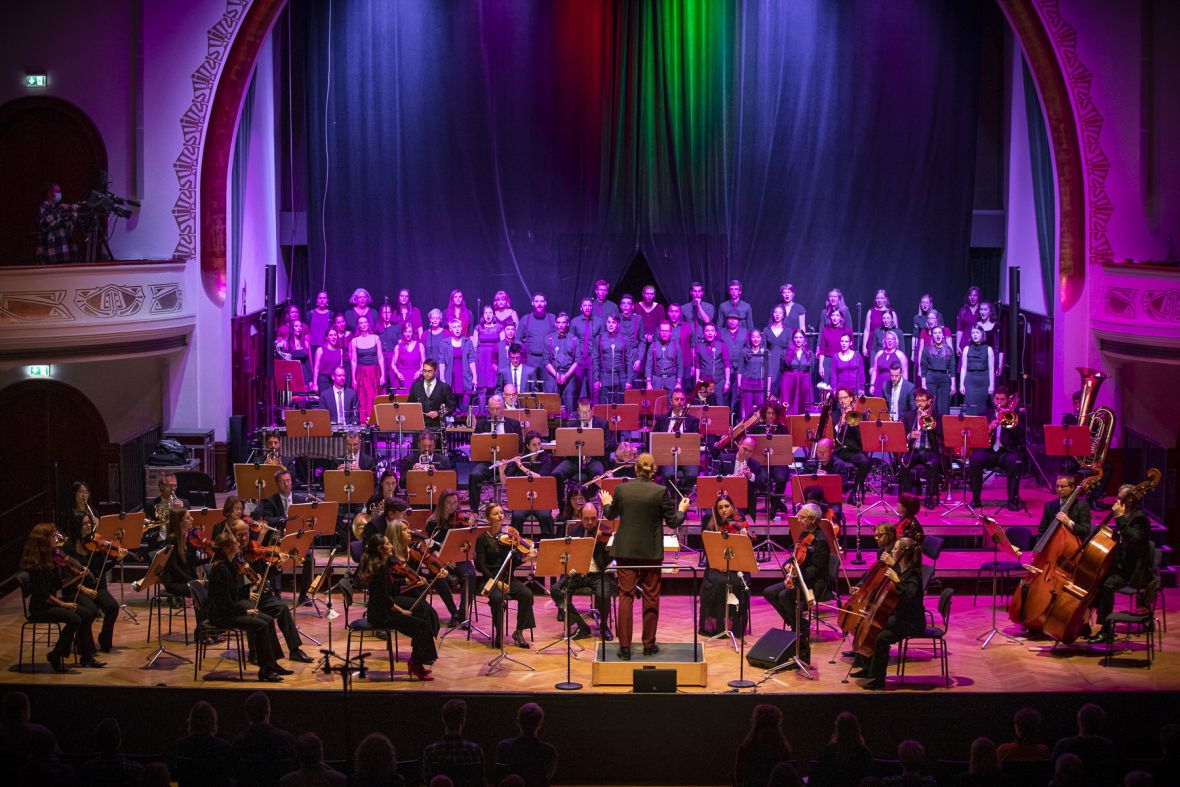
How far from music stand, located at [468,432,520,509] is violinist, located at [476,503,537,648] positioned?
6.74 feet

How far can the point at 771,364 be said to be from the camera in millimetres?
16609

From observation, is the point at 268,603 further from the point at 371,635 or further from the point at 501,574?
the point at 501,574

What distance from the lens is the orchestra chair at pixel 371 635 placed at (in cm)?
1040

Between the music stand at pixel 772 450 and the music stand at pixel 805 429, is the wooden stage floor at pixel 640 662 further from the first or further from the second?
the music stand at pixel 805 429

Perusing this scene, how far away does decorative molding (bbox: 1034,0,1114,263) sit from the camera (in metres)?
15.7

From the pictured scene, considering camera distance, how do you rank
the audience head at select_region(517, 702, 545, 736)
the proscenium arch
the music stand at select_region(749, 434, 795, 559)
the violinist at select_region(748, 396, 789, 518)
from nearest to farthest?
the audience head at select_region(517, 702, 545, 736) → the music stand at select_region(749, 434, 795, 559) → the violinist at select_region(748, 396, 789, 518) → the proscenium arch

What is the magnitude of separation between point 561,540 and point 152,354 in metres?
6.94

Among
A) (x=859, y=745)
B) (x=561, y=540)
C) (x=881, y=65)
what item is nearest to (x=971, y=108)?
(x=881, y=65)

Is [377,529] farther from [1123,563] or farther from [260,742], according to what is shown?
[1123,563]

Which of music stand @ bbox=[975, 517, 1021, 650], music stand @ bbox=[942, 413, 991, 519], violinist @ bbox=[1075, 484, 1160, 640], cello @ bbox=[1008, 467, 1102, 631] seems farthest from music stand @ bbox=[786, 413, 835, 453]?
violinist @ bbox=[1075, 484, 1160, 640]

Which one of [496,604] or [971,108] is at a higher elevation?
[971,108]

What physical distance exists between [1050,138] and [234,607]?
10.8m

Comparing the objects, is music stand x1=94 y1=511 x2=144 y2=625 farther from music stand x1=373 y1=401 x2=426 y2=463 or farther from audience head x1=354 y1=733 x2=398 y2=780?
audience head x1=354 y1=733 x2=398 y2=780

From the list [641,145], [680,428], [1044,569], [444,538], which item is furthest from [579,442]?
[641,145]
